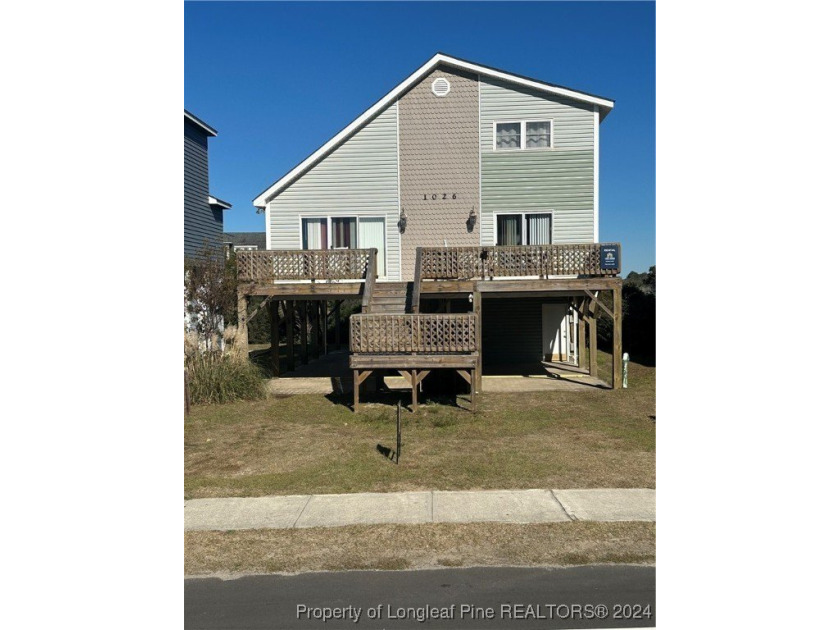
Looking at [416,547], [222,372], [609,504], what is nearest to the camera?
[416,547]

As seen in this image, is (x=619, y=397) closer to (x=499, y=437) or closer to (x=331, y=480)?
(x=499, y=437)

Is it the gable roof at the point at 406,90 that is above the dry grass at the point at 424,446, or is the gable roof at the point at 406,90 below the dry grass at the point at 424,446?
above

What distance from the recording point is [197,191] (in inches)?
834

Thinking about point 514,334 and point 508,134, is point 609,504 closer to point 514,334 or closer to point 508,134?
point 508,134

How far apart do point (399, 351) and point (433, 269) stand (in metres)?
3.18

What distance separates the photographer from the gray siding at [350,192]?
16.0 m

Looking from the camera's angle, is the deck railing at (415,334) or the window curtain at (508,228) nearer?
the deck railing at (415,334)

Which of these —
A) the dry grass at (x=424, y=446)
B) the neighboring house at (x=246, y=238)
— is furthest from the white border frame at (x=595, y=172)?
the neighboring house at (x=246, y=238)

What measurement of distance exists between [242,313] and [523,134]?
909cm

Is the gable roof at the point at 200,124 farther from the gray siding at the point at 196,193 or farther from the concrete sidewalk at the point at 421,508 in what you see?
the concrete sidewalk at the point at 421,508

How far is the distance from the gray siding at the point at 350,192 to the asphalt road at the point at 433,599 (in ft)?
39.8

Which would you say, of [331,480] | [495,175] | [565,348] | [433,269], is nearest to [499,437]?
[331,480]

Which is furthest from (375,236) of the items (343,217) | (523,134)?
(523,134)

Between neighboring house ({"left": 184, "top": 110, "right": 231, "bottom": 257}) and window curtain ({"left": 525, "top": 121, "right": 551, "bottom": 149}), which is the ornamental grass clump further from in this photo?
window curtain ({"left": 525, "top": 121, "right": 551, "bottom": 149})
